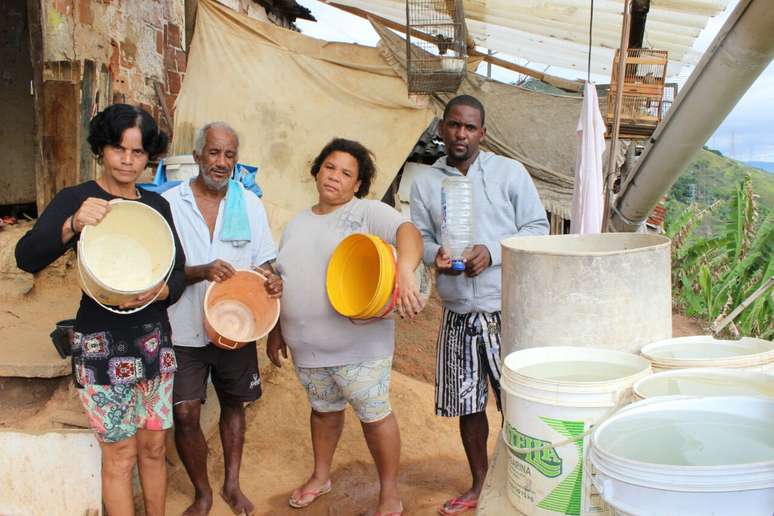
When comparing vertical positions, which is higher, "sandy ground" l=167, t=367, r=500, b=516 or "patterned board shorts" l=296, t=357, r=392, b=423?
"patterned board shorts" l=296, t=357, r=392, b=423

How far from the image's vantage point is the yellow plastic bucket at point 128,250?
2344 millimetres

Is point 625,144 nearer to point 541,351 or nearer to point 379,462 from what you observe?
point 379,462

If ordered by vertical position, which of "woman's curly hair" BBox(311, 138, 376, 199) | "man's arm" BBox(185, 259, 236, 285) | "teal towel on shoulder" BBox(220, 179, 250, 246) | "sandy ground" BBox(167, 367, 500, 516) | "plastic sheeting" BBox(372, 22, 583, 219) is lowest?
"sandy ground" BBox(167, 367, 500, 516)

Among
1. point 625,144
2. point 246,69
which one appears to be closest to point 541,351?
point 246,69

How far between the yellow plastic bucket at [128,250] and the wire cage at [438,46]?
4.09 meters

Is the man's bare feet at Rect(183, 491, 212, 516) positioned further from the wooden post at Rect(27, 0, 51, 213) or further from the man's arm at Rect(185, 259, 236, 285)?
the wooden post at Rect(27, 0, 51, 213)

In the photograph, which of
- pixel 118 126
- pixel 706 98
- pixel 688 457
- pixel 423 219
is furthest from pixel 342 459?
pixel 688 457

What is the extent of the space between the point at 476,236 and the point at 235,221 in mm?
1084

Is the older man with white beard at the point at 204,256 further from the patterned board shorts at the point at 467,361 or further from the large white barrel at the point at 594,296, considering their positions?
the large white barrel at the point at 594,296

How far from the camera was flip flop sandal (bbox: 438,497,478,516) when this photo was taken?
10.6 feet

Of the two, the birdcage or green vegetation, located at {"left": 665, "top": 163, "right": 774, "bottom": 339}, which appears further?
green vegetation, located at {"left": 665, "top": 163, "right": 774, "bottom": 339}

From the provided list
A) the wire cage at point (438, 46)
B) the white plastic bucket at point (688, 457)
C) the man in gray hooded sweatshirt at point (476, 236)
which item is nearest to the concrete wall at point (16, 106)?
the wire cage at point (438, 46)

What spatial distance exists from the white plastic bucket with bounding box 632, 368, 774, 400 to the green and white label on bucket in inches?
7.1

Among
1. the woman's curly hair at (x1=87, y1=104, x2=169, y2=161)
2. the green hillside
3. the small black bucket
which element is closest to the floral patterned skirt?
the woman's curly hair at (x1=87, y1=104, x2=169, y2=161)
